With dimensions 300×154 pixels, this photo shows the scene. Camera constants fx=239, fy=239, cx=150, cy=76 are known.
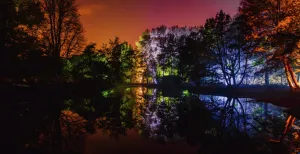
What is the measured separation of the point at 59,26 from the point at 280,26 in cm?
3017

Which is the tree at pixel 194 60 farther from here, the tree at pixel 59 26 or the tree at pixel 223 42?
the tree at pixel 59 26

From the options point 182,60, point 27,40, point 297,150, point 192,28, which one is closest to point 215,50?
point 182,60

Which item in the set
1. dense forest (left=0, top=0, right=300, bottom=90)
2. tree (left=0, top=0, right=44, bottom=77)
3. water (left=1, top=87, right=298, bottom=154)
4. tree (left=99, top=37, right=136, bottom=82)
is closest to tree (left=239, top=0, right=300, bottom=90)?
dense forest (left=0, top=0, right=300, bottom=90)

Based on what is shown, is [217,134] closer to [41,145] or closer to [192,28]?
[41,145]

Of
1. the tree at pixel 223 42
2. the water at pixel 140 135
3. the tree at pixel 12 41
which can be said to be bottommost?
the water at pixel 140 135

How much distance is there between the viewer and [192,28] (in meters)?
82.4

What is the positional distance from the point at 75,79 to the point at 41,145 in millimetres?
30772

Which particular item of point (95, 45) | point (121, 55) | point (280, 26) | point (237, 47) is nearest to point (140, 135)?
point (280, 26)

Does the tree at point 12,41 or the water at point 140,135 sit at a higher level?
the tree at point 12,41

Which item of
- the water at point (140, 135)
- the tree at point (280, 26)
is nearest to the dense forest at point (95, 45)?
the tree at point (280, 26)

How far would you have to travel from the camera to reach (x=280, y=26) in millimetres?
27844

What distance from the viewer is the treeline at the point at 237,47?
29672 mm

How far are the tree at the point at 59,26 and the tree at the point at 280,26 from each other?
88.6 ft

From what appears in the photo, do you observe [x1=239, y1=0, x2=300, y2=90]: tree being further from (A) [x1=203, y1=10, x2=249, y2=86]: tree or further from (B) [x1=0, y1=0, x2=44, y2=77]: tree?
(B) [x1=0, y1=0, x2=44, y2=77]: tree
